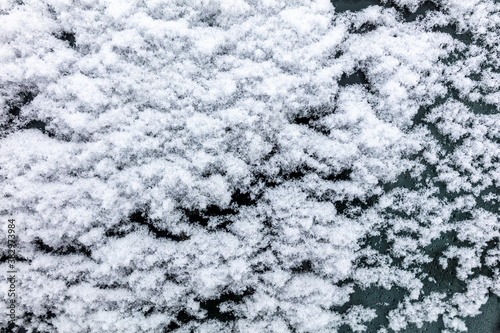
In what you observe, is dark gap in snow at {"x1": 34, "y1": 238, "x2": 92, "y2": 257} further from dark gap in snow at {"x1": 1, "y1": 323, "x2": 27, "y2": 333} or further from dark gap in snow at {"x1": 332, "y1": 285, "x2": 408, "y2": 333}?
dark gap in snow at {"x1": 332, "y1": 285, "x2": 408, "y2": 333}

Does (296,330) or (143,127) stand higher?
(143,127)

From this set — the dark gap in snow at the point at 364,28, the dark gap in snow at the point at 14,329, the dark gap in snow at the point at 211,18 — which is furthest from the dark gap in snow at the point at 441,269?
the dark gap in snow at the point at 14,329

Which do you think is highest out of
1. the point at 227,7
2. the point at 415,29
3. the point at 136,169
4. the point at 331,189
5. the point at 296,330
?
the point at 415,29

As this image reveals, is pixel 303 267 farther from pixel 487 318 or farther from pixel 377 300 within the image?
pixel 487 318

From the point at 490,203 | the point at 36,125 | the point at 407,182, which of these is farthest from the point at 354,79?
the point at 36,125

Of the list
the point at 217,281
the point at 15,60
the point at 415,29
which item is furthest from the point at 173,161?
the point at 415,29

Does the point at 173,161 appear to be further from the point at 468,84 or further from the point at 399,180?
the point at 468,84
